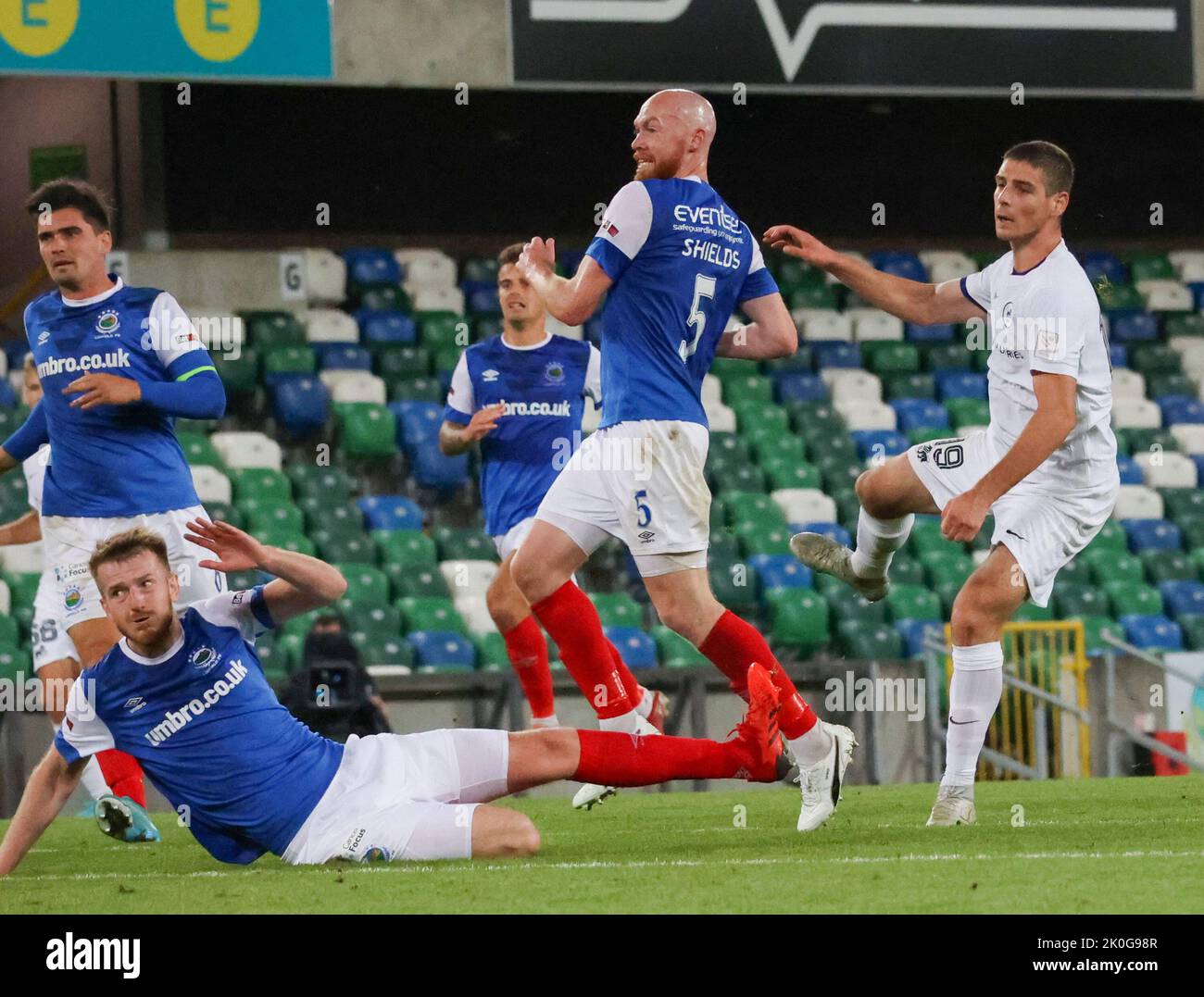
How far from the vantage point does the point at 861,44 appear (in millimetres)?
14492

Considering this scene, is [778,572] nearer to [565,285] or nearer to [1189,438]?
[1189,438]

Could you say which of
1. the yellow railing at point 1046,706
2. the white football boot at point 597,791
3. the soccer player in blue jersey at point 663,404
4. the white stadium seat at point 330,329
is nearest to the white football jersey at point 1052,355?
the soccer player in blue jersey at point 663,404

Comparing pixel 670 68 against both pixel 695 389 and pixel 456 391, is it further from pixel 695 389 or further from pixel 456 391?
pixel 695 389

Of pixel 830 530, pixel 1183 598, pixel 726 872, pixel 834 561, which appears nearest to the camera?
pixel 726 872

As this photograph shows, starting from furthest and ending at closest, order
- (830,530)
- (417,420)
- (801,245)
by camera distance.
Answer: (417,420) < (830,530) < (801,245)

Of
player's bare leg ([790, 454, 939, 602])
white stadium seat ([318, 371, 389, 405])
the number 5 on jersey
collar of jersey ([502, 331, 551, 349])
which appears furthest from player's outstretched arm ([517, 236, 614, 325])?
white stadium seat ([318, 371, 389, 405])

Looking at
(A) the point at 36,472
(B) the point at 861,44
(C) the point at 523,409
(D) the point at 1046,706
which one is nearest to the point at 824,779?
(C) the point at 523,409

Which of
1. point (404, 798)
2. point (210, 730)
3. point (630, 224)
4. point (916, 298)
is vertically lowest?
point (404, 798)

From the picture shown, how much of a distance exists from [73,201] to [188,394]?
794 millimetres

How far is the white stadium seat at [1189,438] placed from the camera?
16.5 m

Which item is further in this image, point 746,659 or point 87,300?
point 87,300

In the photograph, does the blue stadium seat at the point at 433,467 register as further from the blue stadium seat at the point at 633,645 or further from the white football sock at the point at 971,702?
the white football sock at the point at 971,702

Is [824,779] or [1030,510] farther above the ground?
[1030,510]
